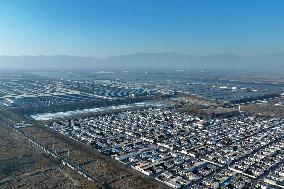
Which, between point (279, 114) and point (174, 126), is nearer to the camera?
point (174, 126)

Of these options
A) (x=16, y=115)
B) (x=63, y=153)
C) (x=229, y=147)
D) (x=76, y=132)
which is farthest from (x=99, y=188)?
(x=16, y=115)

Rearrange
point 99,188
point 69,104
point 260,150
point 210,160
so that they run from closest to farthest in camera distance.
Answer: point 99,188 → point 210,160 → point 260,150 → point 69,104

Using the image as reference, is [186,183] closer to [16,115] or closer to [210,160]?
[210,160]

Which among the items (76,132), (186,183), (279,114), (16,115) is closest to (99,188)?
(186,183)

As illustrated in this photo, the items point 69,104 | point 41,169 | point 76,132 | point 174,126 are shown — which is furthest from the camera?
point 69,104

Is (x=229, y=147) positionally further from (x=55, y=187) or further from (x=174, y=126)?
(x=55, y=187)

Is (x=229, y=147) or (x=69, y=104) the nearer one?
(x=229, y=147)
